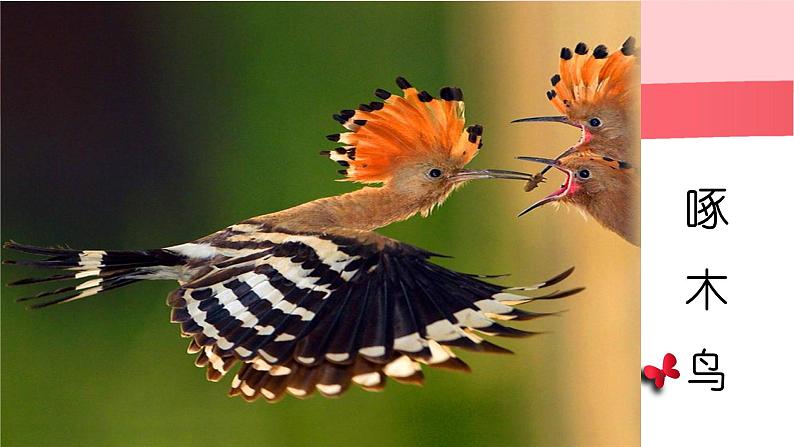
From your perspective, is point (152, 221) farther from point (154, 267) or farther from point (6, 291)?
point (6, 291)

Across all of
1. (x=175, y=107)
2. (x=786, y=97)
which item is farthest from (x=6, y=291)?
(x=786, y=97)

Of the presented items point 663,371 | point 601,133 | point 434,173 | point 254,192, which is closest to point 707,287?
point 663,371

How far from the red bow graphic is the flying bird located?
0.29 meters

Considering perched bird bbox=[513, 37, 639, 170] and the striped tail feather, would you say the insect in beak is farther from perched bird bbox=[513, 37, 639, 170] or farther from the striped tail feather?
the striped tail feather

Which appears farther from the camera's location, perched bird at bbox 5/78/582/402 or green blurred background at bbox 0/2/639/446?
green blurred background at bbox 0/2/639/446

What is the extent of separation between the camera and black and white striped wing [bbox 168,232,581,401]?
185 centimetres

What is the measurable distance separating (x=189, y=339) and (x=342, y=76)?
74cm

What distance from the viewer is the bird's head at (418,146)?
2043mm

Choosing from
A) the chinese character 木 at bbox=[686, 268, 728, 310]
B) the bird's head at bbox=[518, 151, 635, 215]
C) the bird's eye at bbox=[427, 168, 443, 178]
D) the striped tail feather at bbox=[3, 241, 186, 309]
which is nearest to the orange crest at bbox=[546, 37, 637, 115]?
the bird's head at bbox=[518, 151, 635, 215]

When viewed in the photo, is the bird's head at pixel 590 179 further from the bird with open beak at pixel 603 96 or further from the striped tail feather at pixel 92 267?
the striped tail feather at pixel 92 267

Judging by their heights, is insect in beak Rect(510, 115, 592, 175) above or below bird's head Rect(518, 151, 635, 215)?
above

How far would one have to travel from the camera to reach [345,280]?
1.89m

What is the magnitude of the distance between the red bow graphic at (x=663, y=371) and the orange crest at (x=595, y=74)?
618 millimetres

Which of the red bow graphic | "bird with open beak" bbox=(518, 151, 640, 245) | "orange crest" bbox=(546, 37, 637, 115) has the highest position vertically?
"orange crest" bbox=(546, 37, 637, 115)
